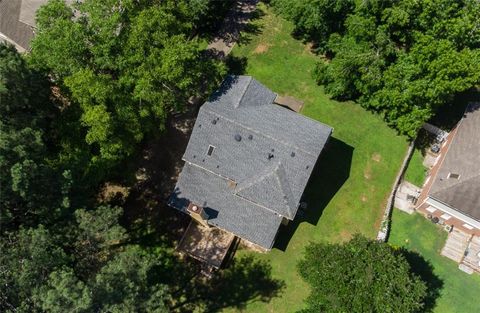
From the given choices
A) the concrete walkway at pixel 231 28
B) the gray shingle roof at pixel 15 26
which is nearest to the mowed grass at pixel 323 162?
the concrete walkway at pixel 231 28

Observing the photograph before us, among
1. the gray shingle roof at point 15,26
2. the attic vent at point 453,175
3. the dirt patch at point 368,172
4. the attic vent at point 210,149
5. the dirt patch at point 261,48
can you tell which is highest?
the dirt patch at point 261,48

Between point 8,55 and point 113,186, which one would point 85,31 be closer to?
point 8,55

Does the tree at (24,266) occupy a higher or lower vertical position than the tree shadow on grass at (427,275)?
lower

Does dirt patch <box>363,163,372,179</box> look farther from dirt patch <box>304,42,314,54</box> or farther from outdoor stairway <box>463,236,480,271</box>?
dirt patch <box>304,42,314,54</box>

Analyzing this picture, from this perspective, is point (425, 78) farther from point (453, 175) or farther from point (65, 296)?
point (65, 296)

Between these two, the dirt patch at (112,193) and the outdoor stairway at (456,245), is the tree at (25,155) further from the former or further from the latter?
the outdoor stairway at (456,245)

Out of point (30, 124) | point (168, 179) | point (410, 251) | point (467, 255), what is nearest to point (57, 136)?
point (30, 124)

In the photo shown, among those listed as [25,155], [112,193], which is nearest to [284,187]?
[112,193]

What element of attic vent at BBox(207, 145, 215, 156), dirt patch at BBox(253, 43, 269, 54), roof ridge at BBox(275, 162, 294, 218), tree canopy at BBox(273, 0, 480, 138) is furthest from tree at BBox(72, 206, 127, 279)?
dirt patch at BBox(253, 43, 269, 54)
